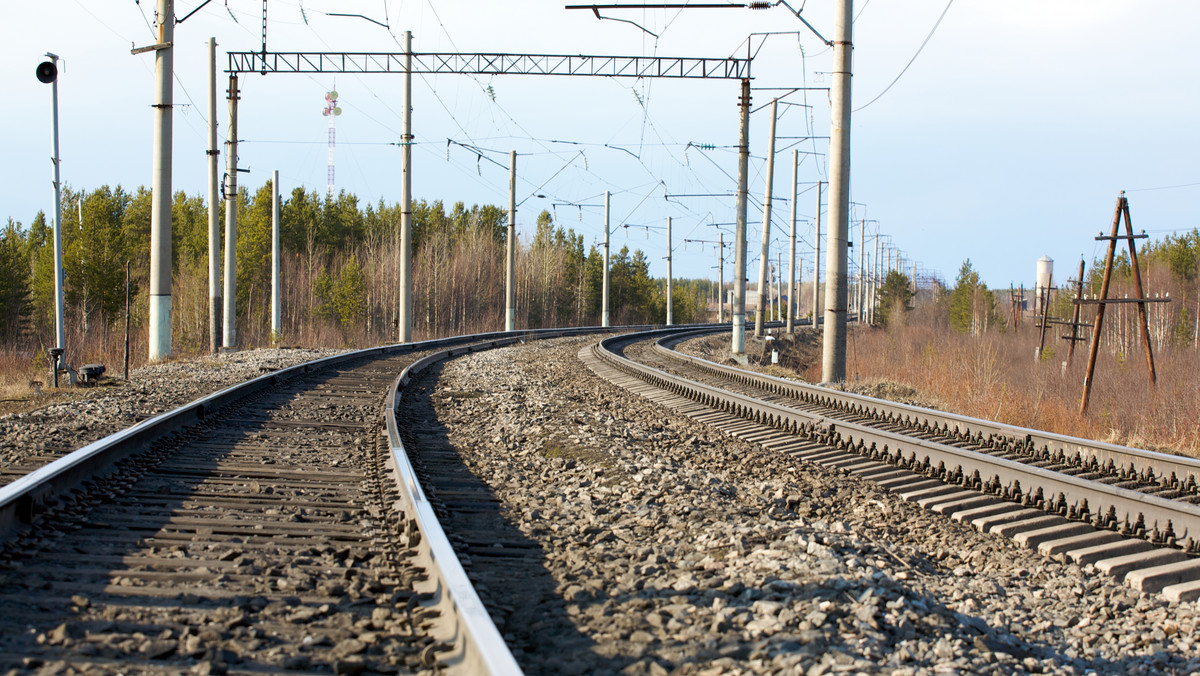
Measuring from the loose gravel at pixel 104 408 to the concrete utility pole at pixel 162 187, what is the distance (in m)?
1.22

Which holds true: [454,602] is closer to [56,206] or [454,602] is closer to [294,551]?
[294,551]

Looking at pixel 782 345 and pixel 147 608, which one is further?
pixel 782 345

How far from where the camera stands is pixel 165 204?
18.9m

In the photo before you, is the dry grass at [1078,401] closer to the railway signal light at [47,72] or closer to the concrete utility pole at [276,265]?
the railway signal light at [47,72]

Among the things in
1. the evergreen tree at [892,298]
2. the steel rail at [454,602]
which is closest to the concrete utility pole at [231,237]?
the steel rail at [454,602]

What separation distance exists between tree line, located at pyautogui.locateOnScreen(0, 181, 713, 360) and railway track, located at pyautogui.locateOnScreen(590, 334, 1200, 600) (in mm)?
24221

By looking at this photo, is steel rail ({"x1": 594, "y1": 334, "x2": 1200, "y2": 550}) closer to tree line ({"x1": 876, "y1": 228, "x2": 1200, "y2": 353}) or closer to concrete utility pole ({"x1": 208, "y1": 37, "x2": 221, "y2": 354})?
concrete utility pole ({"x1": 208, "y1": 37, "x2": 221, "y2": 354})

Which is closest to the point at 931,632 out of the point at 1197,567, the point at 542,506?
the point at 1197,567

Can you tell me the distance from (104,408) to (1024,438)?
9.97 metres

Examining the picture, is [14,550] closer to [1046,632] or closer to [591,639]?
[591,639]

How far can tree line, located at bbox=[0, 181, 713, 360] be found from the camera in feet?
185

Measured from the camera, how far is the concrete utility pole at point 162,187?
18.8 metres

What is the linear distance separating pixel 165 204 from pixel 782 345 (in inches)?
1089

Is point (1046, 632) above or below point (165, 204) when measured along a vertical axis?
below
